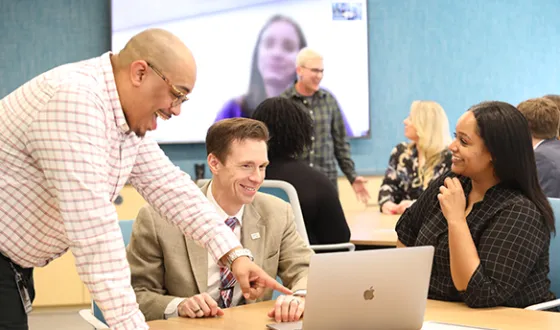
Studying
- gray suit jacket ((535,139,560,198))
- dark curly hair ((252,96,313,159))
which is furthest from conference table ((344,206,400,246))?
gray suit jacket ((535,139,560,198))

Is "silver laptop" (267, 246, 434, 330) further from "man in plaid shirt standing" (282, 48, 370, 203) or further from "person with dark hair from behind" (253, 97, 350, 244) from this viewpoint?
"man in plaid shirt standing" (282, 48, 370, 203)

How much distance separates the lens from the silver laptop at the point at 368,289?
1.87 meters

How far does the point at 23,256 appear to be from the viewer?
1.81 meters

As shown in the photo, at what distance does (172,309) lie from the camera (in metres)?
2.41

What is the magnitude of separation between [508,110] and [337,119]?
314 centimetres

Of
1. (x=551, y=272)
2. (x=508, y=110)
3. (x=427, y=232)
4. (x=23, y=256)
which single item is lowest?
(x=551, y=272)

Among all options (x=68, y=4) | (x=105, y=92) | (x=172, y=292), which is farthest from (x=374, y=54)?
(x=105, y=92)

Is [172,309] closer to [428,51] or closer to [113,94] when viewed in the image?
[113,94]

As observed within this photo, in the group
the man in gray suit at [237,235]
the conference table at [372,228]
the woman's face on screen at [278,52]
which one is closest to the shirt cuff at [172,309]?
the man in gray suit at [237,235]

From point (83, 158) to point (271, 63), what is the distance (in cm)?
503

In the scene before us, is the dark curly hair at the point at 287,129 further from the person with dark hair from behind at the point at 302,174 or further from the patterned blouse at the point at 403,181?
the patterned blouse at the point at 403,181

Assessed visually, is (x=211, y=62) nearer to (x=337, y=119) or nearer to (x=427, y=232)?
(x=337, y=119)

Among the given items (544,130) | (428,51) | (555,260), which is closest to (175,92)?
(555,260)

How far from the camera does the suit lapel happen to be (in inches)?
106
